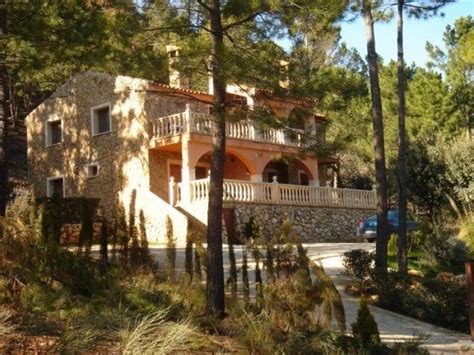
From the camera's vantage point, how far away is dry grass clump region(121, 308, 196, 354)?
595cm

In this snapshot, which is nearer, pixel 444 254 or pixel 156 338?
pixel 156 338

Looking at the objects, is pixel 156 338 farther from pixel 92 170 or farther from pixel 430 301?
pixel 92 170

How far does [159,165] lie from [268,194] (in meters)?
4.39

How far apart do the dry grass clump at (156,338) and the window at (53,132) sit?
2224 centimetres

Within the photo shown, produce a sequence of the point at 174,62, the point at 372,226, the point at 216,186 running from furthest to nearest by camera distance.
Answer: the point at 372,226 → the point at 174,62 → the point at 216,186

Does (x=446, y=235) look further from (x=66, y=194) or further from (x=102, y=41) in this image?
(x=66, y=194)

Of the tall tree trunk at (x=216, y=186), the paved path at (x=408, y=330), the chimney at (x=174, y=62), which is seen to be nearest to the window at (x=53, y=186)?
the paved path at (x=408, y=330)

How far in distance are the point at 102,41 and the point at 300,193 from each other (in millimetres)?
16142

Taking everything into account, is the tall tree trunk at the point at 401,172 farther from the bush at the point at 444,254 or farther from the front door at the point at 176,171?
the front door at the point at 176,171

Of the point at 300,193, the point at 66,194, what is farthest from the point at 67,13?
the point at 66,194

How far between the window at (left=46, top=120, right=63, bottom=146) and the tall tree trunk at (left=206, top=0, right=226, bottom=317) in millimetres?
20523

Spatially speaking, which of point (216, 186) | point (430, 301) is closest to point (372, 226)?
point (430, 301)

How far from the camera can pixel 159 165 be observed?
24.2 m

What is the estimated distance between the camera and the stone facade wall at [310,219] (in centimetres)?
2216
